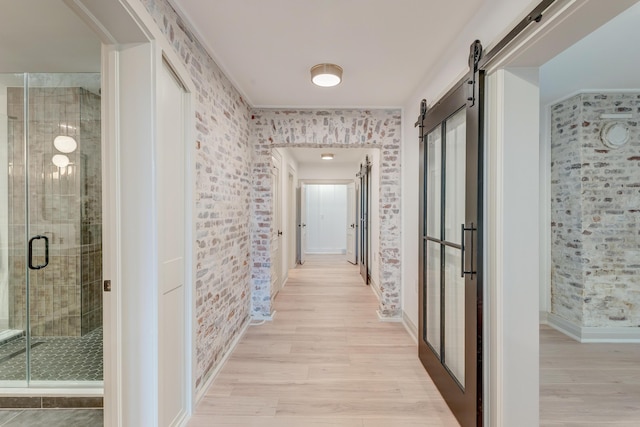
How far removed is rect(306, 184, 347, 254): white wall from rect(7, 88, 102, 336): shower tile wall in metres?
7.26

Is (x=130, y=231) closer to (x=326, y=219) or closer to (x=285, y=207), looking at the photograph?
(x=285, y=207)

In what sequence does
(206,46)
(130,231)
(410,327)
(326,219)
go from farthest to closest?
1. (326,219)
2. (410,327)
3. (206,46)
4. (130,231)

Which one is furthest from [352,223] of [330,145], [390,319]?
[330,145]

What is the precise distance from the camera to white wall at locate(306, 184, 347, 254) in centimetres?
1008

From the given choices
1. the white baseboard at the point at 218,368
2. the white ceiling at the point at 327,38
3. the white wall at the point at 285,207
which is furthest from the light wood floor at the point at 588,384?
the white wall at the point at 285,207

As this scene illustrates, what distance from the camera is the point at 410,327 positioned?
3512mm

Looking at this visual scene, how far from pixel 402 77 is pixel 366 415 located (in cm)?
291

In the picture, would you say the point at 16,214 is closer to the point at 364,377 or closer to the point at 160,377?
the point at 160,377

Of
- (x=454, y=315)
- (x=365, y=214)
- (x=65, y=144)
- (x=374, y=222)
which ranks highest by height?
(x=65, y=144)

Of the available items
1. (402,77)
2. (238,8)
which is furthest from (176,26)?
(402,77)

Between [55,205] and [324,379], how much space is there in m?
3.02

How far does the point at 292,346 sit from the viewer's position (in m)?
3.18

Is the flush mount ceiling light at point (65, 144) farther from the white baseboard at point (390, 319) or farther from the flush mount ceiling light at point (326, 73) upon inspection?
the white baseboard at point (390, 319)

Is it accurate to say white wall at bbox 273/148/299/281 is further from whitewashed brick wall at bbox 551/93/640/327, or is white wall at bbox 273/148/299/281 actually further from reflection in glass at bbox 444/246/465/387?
whitewashed brick wall at bbox 551/93/640/327
